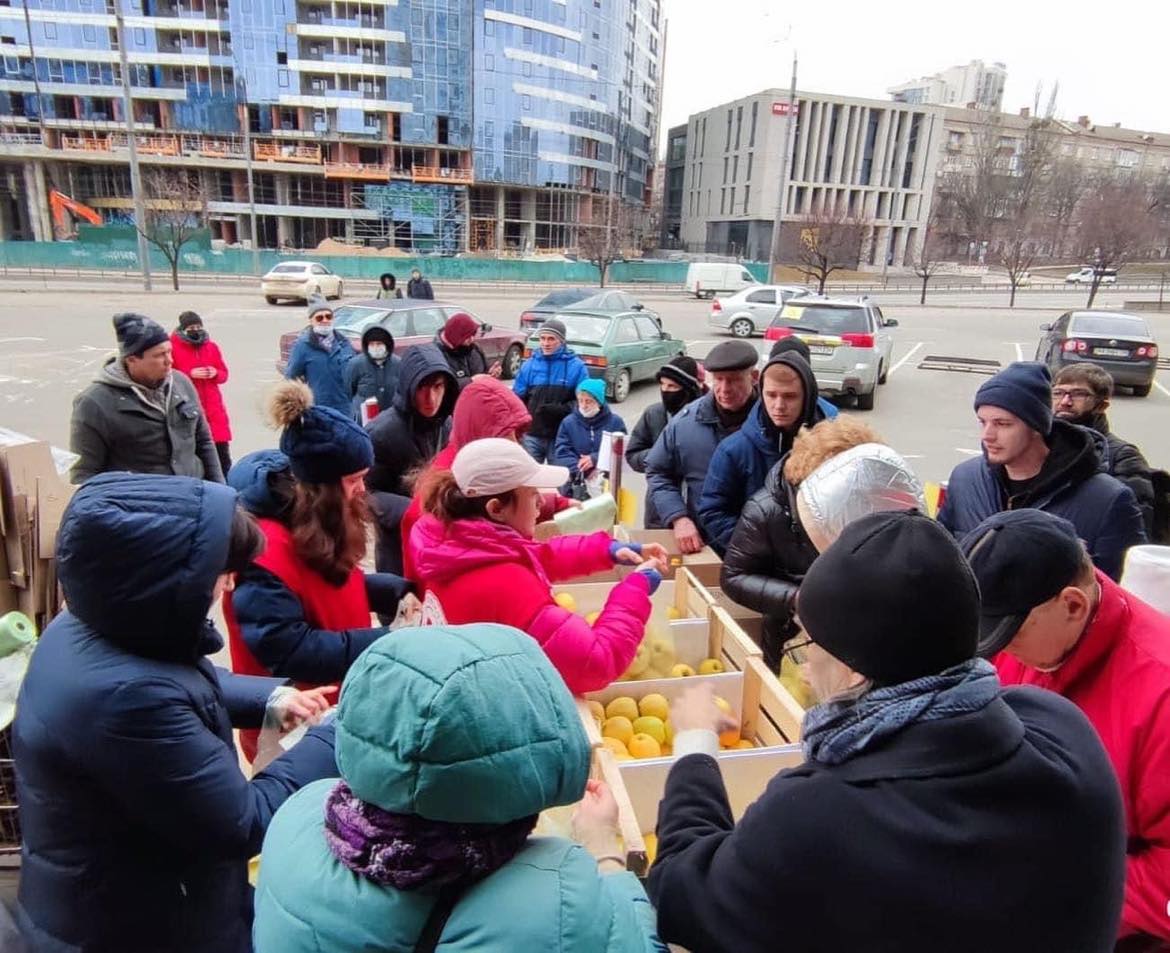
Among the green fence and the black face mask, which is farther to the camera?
the green fence

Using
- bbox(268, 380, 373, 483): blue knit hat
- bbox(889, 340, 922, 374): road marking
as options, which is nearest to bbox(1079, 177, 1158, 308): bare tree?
bbox(889, 340, 922, 374): road marking

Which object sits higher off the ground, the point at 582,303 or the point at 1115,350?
the point at 582,303

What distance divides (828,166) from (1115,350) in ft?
227

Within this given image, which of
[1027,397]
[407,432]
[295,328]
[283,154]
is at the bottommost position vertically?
[295,328]

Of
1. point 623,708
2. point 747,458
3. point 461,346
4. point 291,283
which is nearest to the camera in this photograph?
point 623,708

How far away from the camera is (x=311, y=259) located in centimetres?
4216

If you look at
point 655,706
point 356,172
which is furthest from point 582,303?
point 356,172

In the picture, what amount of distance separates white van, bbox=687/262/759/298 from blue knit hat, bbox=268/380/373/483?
125 feet

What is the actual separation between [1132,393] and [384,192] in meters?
52.8

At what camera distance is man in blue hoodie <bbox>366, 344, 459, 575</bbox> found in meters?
4.14

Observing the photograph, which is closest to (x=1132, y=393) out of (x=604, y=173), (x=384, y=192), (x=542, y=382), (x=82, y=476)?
(x=542, y=382)

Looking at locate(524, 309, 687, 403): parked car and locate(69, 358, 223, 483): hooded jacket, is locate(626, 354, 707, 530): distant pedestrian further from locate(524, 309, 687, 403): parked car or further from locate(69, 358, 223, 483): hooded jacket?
locate(524, 309, 687, 403): parked car

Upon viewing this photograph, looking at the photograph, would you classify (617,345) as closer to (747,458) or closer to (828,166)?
(747,458)

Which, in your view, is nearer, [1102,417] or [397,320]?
[1102,417]
